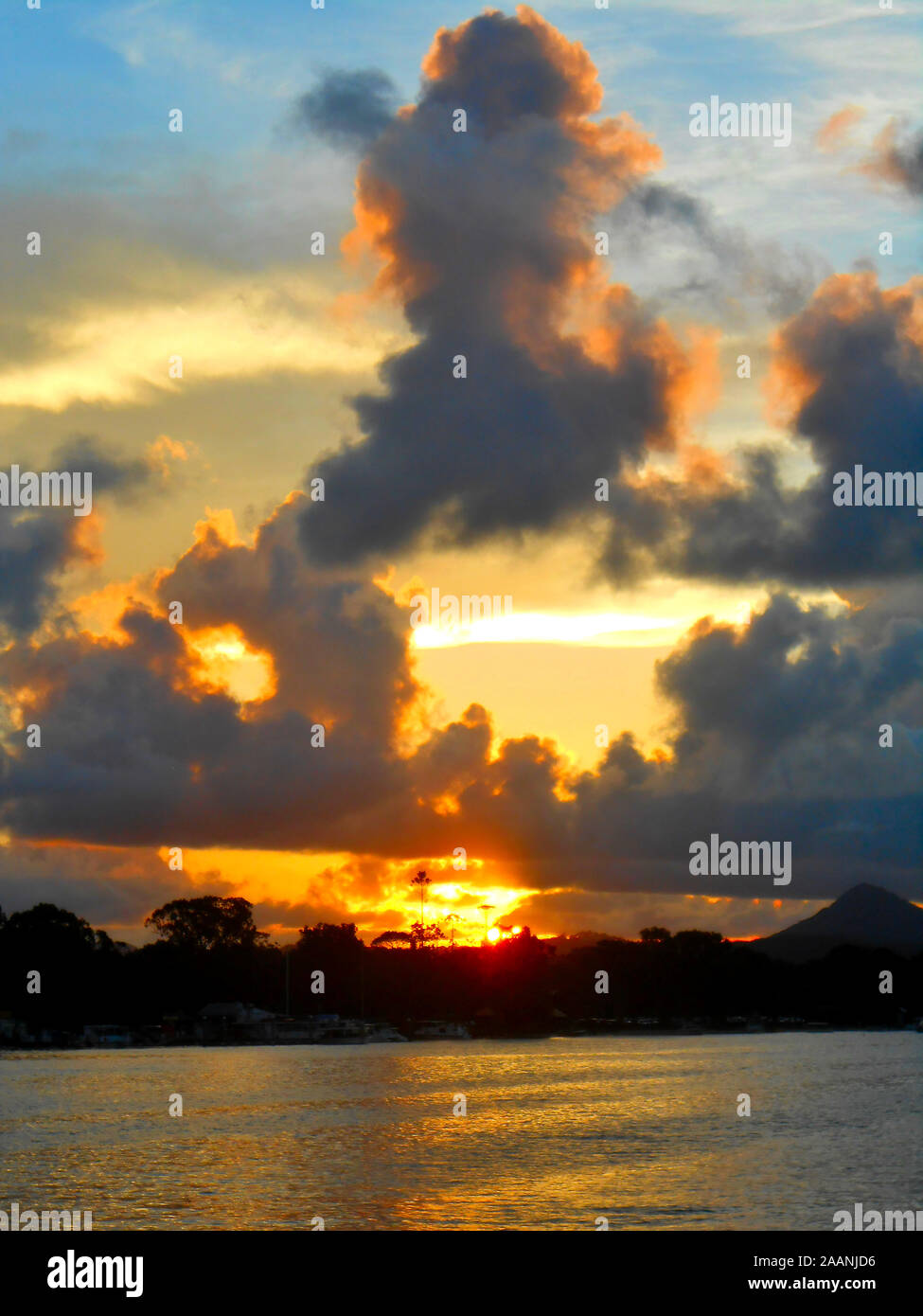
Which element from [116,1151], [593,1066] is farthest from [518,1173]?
[593,1066]

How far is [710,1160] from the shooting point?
240 ft
